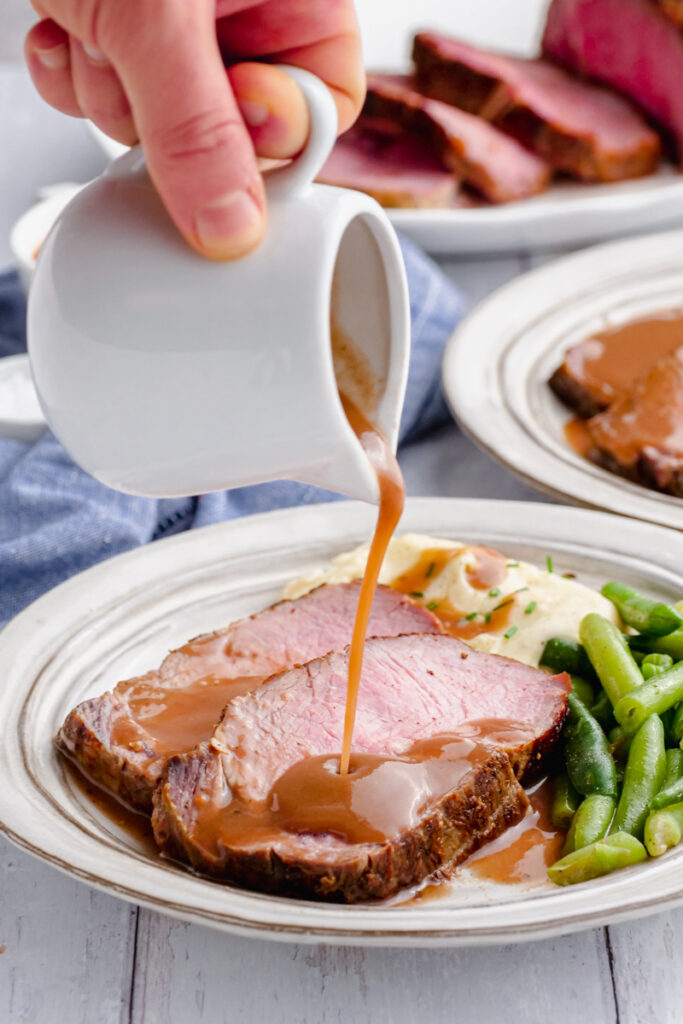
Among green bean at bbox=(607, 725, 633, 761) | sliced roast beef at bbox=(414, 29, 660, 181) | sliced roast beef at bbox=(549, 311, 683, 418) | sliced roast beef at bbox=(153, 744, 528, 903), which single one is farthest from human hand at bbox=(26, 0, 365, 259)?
sliced roast beef at bbox=(414, 29, 660, 181)

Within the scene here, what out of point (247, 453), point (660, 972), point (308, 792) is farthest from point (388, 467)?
point (660, 972)

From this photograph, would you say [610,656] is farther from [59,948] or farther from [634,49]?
[634,49]

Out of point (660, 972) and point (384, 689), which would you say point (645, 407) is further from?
point (660, 972)

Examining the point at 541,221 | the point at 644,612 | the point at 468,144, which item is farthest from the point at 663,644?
the point at 468,144

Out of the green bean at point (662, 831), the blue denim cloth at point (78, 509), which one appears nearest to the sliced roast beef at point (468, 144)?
the blue denim cloth at point (78, 509)

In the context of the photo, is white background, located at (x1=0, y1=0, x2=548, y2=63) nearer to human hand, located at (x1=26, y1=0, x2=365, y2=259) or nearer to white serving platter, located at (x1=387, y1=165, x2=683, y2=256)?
white serving platter, located at (x1=387, y1=165, x2=683, y2=256)
